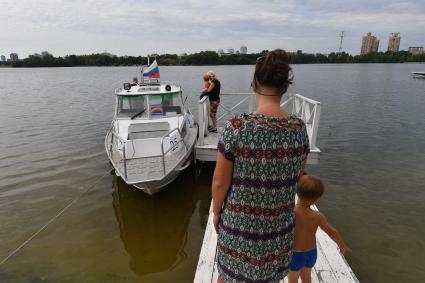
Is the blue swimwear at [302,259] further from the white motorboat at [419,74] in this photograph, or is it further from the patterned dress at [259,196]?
the white motorboat at [419,74]

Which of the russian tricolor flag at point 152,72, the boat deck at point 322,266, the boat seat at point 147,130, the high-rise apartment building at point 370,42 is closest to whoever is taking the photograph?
the boat deck at point 322,266

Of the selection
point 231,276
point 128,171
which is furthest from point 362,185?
point 231,276

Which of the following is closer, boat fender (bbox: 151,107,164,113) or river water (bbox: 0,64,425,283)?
river water (bbox: 0,64,425,283)

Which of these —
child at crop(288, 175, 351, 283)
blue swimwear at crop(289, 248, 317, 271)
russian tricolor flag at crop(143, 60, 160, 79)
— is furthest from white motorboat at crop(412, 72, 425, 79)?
blue swimwear at crop(289, 248, 317, 271)

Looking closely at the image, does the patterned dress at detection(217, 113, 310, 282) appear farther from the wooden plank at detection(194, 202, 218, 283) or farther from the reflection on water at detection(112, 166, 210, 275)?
the reflection on water at detection(112, 166, 210, 275)

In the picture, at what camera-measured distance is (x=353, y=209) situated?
22.8 ft

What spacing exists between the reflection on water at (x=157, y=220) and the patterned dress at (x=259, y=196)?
3.52m

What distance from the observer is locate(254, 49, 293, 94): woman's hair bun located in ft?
5.54

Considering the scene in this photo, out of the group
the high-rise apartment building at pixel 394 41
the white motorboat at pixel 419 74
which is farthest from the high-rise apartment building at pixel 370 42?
the white motorboat at pixel 419 74

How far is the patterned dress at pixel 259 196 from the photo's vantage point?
1665mm

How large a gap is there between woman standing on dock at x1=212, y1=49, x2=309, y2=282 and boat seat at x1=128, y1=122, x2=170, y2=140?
6.01 m

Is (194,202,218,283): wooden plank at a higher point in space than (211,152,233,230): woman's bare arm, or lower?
lower

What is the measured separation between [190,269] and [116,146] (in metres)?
3.74

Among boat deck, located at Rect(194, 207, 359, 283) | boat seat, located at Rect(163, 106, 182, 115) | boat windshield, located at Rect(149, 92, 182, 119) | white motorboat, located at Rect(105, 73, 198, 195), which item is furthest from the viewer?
boat seat, located at Rect(163, 106, 182, 115)
